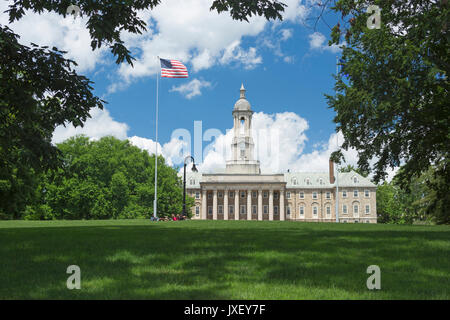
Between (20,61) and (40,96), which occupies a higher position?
(20,61)

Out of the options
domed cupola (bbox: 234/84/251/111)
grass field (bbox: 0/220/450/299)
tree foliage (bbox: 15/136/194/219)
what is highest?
domed cupola (bbox: 234/84/251/111)

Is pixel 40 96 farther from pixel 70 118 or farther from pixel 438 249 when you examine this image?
pixel 438 249

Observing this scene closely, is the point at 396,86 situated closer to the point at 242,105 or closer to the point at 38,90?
the point at 38,90

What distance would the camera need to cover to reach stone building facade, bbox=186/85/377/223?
99062mm

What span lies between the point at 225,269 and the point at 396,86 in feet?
46.6

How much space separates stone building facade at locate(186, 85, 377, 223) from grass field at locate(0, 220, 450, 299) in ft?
296

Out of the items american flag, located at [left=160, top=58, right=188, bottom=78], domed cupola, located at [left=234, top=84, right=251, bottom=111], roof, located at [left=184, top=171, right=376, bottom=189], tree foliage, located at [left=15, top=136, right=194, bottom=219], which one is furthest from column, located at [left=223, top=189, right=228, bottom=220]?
american flag, located at [left=160, top=58, right=188, bottom=78]

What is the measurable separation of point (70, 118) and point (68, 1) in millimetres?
3019

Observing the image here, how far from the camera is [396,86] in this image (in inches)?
693

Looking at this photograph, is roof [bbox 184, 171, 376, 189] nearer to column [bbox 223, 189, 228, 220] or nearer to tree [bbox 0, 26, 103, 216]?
column [bbox 223, 189, 228, 220]

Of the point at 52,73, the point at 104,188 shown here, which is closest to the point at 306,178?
the point at 104,188

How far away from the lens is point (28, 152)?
10.5 m
